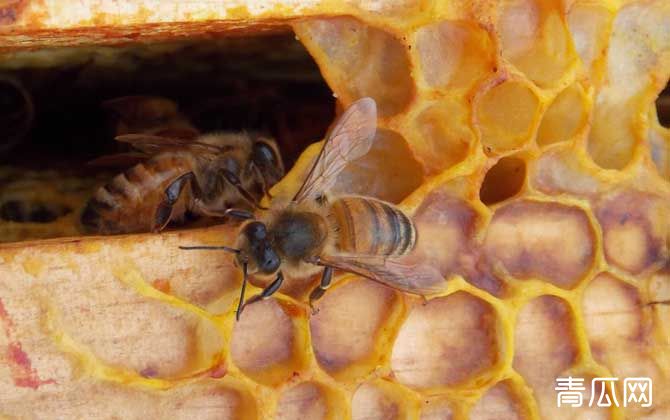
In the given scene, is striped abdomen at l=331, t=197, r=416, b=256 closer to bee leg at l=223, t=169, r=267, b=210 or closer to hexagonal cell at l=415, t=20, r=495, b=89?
bee leg at l=223, t=169, r=267, b=210

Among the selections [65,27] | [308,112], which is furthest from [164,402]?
[308,112]

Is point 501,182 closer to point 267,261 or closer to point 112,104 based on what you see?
point 267,261

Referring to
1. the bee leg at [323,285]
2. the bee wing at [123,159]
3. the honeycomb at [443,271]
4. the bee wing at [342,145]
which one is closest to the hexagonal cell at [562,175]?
the honeycomb at [443,271]

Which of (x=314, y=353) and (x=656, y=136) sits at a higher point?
(x=656, y=136)

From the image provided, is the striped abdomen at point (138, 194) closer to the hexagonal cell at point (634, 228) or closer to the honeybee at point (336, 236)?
the honeybee at point (336, 236)

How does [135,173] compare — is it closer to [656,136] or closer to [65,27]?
[65,27]

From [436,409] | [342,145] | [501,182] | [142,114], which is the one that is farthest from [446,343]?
[142,114]

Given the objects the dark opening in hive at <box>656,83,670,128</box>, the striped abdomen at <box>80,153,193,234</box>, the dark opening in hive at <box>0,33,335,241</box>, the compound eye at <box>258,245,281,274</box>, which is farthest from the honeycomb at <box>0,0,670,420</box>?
the dark opening in hive at <box>0,33,335,241</box>
